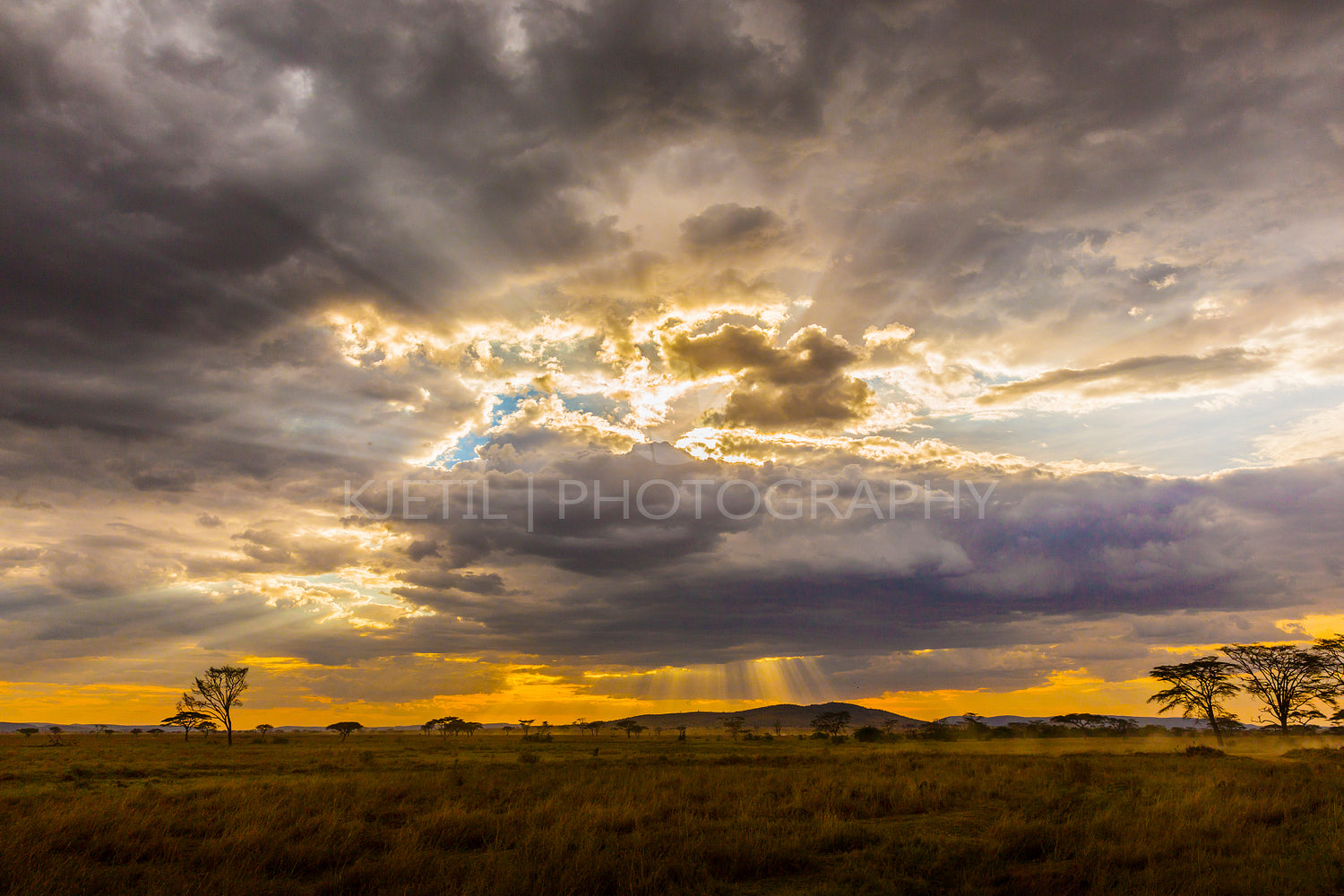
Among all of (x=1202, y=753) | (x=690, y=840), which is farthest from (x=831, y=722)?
(x=690, y=840)

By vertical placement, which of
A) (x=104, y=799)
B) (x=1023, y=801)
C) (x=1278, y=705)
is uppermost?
(x=104, y=799)

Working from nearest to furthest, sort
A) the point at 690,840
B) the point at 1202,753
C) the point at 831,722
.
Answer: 1. the point at 690,840
2. the point at 1202,753
3. the point at 831,722

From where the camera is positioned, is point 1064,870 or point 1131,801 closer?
point 1064,870

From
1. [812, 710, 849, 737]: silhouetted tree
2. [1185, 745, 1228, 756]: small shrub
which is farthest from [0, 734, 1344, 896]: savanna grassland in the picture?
[812, 710, 849, 737]: silhouetted tree

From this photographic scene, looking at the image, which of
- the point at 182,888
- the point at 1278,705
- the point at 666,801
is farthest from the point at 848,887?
the point at 1278,705

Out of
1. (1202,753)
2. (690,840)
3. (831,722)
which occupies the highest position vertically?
(690,840)

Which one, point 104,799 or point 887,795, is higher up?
point 104,799

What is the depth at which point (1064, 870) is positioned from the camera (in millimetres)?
11727

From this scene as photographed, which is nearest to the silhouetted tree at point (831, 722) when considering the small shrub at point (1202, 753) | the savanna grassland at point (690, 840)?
the small shrub at point (1202, 753)

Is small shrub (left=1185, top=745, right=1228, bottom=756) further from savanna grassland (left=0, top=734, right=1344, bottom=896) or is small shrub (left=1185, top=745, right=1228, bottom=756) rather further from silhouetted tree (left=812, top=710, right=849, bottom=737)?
silhouetted tree (left=812, top=710, right=849, bottom=737)

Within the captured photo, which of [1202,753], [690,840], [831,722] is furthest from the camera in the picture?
[831,722]

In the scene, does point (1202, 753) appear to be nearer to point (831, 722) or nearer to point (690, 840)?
point (690, 840)

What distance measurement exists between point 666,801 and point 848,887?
832 cm

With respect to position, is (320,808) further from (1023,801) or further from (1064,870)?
(1023,801)
